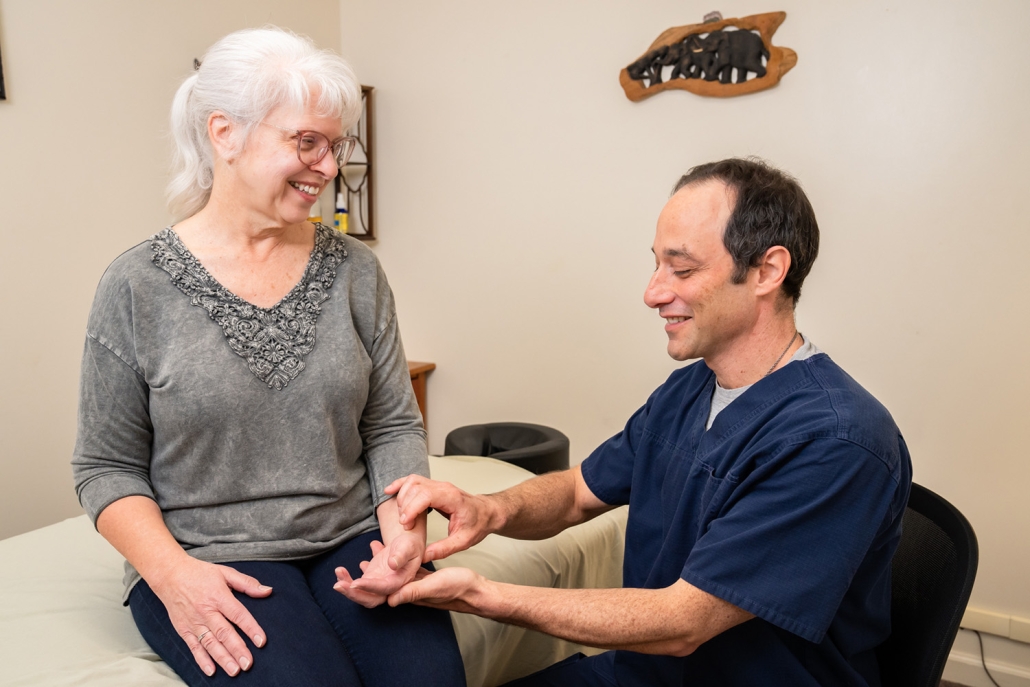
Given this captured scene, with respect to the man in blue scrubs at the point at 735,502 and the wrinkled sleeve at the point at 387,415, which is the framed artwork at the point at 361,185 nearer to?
the wrinkled sleeve at the point at 387,415

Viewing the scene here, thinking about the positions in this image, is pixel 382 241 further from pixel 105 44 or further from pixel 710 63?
pixel 710 63

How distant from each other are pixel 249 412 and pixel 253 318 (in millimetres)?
146

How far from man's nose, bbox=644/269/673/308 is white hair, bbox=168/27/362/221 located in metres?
0.57

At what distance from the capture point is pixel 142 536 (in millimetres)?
1099

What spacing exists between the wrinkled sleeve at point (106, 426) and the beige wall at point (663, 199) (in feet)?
6.28

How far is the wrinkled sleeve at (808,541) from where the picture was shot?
922mm

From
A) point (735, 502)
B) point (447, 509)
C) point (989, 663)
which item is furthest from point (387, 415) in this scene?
point (989, 663)

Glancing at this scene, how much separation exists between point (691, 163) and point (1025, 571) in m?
1.59

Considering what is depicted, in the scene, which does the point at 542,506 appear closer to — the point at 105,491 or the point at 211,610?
the point at 211,610

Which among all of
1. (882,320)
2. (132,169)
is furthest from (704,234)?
(132,169)

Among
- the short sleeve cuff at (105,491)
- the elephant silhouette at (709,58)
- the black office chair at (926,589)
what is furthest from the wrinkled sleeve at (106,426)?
the elephant silhouette at (709,58)

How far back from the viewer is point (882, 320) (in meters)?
2.35

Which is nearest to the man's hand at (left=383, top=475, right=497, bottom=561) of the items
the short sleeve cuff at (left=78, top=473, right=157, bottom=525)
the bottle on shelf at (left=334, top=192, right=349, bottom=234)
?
the short sleeve cuff at (left=78, top=473, right=157, bottom=525)

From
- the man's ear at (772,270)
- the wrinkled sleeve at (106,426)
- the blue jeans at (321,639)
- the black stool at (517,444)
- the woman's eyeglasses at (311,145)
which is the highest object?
the woman's eyeglasses at (311,145)
